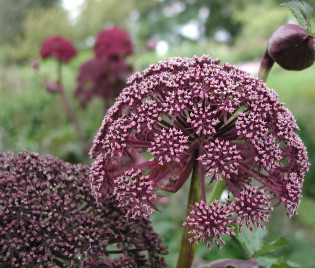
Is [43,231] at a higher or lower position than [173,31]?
lower

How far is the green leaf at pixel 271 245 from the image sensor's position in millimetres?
1936

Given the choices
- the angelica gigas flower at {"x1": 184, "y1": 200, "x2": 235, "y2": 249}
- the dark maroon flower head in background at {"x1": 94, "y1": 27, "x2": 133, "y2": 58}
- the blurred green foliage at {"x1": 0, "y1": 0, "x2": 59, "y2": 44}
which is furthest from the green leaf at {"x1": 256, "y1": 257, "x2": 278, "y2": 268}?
the blurred green foliage at {"x1": 0, "y1": 0, "x2": 59, "y2": 44}

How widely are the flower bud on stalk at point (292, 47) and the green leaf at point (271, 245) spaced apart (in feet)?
2.72

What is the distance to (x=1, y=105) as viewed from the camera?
11.8m

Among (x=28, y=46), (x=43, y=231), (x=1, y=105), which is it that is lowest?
(x=43, y=231)

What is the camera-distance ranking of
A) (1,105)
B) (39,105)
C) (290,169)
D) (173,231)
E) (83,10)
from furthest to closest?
(83,10), (39,105), (1,105), (173,231), (290,169)

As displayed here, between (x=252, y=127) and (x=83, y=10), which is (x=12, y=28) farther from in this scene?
(x=252, y=127)

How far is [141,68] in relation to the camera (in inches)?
230

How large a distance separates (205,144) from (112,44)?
246 inches

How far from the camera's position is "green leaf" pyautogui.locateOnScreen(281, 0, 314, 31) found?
63.0 inches

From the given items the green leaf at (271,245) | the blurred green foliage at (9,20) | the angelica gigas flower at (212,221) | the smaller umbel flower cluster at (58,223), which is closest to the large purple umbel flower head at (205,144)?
the angelica gigas flower at (212,221)

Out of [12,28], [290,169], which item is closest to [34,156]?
[290,169]

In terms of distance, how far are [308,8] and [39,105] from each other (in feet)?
44.0

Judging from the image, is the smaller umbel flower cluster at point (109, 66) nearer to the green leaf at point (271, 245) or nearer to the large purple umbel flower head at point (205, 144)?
the green leaf at point (271, 245)
